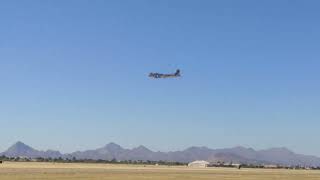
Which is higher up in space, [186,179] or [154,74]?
[154,74]

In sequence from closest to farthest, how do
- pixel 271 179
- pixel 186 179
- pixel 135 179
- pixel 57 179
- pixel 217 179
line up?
pixel 57 179, pixel 135 179, pixel 186 179, pixel 217 179, pixel 271 179

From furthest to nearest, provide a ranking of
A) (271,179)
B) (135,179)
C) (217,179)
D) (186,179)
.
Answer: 1. (271,179)
2. (217,179)
3. (186,179)
4. (135,179)

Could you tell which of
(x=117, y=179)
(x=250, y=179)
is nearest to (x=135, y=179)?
(x=117, y=179)

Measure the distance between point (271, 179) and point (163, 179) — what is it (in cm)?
2785

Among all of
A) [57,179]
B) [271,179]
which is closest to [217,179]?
[271,179]

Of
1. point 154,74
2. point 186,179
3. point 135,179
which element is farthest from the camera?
point 154,74

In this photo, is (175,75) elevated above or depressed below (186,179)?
above

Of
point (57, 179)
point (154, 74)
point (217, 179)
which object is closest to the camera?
point (57, 179)

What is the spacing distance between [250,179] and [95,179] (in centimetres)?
3588

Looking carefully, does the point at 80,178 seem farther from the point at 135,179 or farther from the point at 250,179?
the point at 250,179

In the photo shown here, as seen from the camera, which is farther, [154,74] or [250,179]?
[154,74]

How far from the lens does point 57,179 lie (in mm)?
86875

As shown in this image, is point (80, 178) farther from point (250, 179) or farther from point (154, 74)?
point (154, 74)

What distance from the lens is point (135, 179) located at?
305 feet
